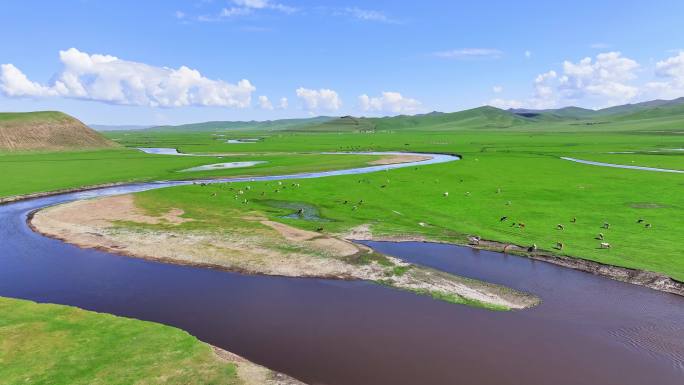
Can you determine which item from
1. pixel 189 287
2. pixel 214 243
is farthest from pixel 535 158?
pixel 189 287

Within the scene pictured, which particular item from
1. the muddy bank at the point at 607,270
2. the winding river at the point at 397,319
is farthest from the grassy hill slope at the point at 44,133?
the muddy bank at the point at 607,270

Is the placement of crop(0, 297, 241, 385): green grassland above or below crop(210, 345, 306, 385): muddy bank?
above

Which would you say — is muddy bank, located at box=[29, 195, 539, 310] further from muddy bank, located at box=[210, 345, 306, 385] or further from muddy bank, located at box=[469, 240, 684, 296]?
muddy bank, located at box=[210, 345, 306, 385]

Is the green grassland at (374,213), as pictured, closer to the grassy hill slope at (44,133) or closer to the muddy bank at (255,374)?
the muddy bank at (255,374)

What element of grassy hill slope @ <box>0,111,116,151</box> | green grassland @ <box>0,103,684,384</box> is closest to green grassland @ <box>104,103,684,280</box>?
green grassland @ <box>0,103,684,384</box>

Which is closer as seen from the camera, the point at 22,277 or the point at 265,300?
the point at 265,300

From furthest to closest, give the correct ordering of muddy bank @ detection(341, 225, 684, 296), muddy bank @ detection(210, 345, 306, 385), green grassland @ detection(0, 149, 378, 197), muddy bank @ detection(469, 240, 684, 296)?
green grassland @ detection(0, 149, 378, 197) < muddy bank @ detection(341, 225, 684, 296) < muddy bank @ detection(469, 240, 684, 296) < muddy bank @ detection(210, 345, 306, 385)

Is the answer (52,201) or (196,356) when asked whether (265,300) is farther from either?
(52,201)
